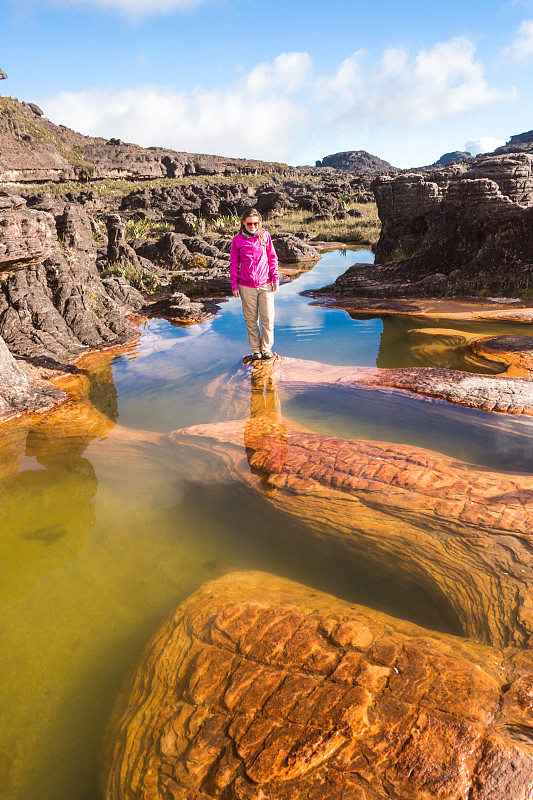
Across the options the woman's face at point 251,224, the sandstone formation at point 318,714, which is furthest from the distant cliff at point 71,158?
the sandstone formation at point 318,714

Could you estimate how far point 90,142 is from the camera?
6050cm

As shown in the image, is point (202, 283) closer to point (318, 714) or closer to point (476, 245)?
point (476, 245)

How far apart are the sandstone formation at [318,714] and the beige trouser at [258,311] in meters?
4.31

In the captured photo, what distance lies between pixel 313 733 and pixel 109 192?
4810cm

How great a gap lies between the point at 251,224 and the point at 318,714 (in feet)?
16.1

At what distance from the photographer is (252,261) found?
5.52 m

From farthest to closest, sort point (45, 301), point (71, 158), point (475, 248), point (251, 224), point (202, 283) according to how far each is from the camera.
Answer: point (71, 158) → point (202, 283) → point (475, 248) → point (45, 301) → point (251, 224)

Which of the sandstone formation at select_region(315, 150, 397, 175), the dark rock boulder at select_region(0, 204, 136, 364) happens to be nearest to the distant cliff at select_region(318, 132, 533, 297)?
the dark rock boulder at select_region(0, 204, 136, 364)

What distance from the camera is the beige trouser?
5805 millimetres

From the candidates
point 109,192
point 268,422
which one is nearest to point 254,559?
point 268,422

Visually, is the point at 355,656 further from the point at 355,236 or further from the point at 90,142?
the point at 90,142

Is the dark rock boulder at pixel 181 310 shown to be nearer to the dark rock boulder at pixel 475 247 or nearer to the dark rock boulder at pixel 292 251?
the dark rock boulder at pixel 475 247

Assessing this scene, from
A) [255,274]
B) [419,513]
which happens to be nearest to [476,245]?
[255,274]

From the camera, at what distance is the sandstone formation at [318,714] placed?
4.52 feet
